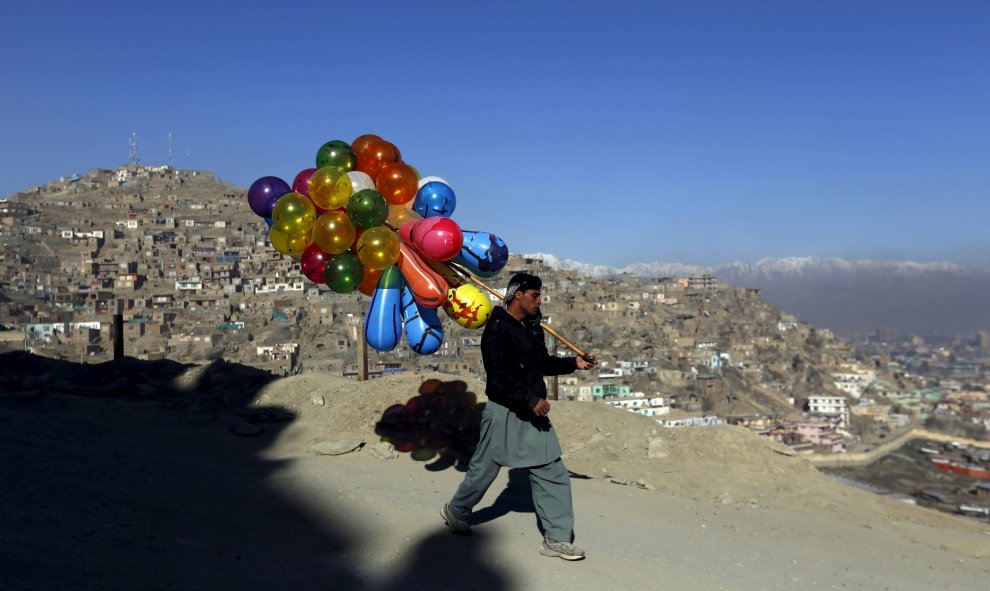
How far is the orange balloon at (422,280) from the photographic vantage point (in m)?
5.31

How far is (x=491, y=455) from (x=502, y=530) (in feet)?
2.13

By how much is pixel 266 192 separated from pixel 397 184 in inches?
47.3

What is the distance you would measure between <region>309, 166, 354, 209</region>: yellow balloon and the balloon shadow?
9.54 feet

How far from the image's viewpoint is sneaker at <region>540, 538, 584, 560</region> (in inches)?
156

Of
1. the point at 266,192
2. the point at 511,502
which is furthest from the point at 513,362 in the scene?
the point at 266,192

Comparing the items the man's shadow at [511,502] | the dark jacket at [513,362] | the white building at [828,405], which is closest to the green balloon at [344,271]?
the dark jacket at [513,362]

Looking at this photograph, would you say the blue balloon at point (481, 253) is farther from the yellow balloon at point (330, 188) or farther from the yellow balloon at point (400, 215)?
the yellow balloon at point (330, 188)

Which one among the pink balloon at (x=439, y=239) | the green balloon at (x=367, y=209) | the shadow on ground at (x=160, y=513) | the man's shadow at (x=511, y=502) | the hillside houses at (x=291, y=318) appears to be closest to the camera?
the shadow on ground at (x=160, y=513)

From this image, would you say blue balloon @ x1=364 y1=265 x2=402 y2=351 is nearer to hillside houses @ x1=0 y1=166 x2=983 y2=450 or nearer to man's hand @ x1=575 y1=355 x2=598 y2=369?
man's hand @ x1=575 y1=355 x2=598 y2=369

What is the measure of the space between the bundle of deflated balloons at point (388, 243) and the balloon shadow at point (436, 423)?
2.25m

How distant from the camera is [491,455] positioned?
4184mm

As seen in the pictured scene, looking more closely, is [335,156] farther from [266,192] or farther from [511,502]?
[511,502]

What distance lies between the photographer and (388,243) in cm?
541

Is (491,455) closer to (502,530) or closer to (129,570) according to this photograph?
(502,530)
